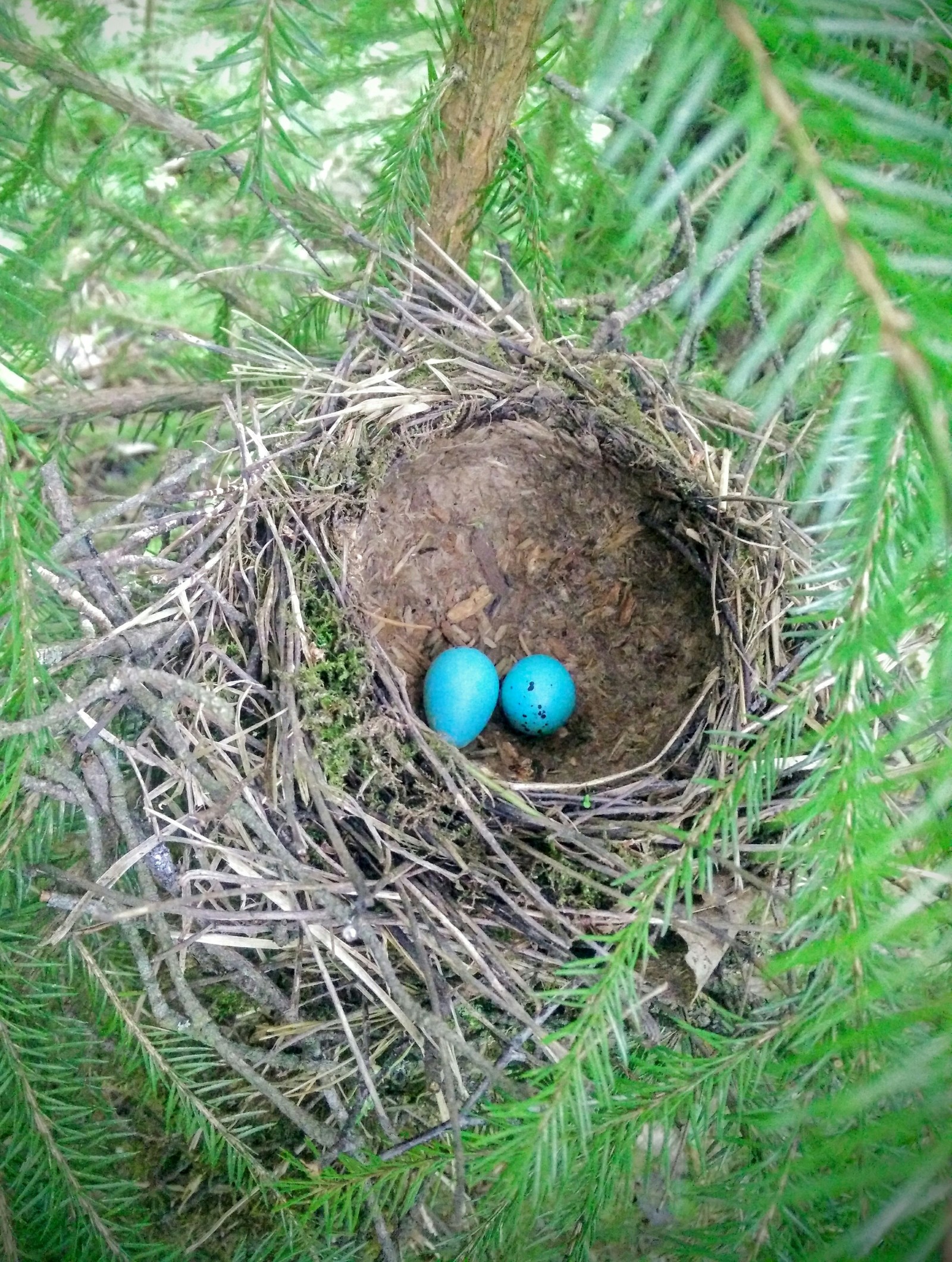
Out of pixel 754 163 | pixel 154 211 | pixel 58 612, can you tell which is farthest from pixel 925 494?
pixel 154 211

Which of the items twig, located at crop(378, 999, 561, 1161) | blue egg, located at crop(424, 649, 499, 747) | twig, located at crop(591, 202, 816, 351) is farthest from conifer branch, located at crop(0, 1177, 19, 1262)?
twig, located at crop(591, 202, 816, 351)

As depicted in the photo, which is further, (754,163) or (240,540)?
(240,540)

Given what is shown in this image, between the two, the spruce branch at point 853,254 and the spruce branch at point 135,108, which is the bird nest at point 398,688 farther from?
the spruce branch at point 853,254

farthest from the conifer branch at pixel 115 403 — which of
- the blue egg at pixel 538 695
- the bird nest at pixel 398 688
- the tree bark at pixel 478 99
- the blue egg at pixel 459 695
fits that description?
the blue egg at pixel 538 695

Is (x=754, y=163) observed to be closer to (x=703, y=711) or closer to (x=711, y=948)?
(x=711, y=948)

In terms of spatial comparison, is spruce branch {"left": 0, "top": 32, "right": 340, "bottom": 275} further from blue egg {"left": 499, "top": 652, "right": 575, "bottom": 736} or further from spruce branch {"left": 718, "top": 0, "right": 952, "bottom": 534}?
blue egg {"left": 499, "top": 652, "right": 575, "bottom": 736}

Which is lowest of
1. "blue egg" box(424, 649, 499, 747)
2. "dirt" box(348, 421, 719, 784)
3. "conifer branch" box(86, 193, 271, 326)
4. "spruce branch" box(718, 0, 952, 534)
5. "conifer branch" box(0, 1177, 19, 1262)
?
"conifer branch" box(0, 1177, 19, 1262)

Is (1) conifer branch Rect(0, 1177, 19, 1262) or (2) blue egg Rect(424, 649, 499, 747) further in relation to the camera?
(2) blue egg Rect(424, 649, 499, 747)

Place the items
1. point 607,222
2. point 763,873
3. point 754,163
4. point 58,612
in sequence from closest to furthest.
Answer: point 754,163 → point 58,612 → point 763,873 → point 607,222

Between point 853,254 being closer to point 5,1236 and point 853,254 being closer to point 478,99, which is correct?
point 478,99
